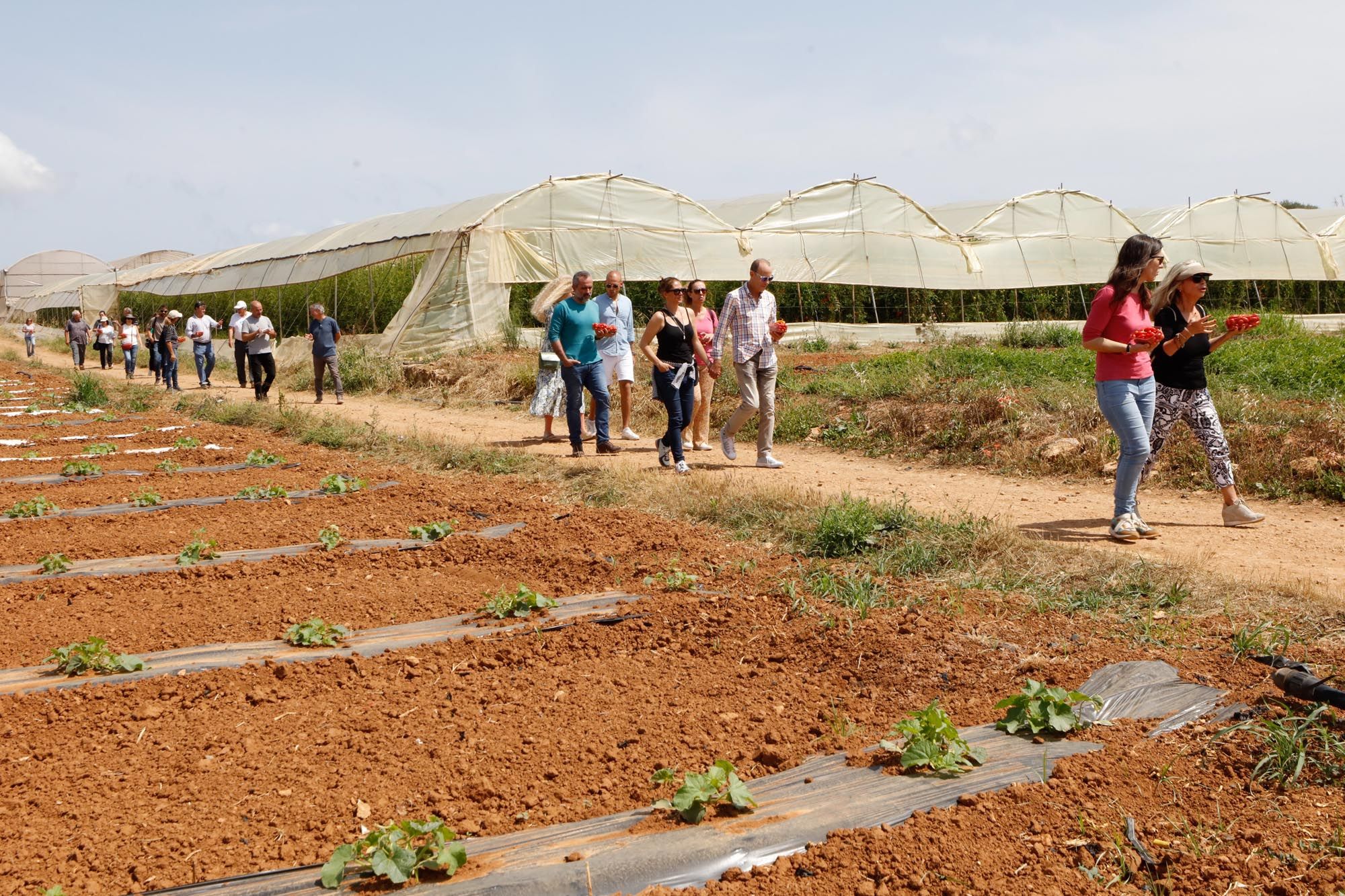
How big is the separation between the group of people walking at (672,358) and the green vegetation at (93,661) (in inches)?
192

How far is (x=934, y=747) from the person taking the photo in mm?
2979

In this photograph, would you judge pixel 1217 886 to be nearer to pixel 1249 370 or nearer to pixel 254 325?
pixel 1249 370

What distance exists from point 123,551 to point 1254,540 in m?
6.63

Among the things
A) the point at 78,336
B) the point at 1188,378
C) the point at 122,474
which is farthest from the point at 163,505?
the point at 78,336

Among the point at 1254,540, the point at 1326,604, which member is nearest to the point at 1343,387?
the point at 1254,540

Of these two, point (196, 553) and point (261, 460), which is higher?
point (261, 460)

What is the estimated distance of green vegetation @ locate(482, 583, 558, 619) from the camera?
4777 millimetres

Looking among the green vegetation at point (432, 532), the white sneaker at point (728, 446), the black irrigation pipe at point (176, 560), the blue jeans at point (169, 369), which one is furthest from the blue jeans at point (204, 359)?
the green vegetation at point (432, 532)

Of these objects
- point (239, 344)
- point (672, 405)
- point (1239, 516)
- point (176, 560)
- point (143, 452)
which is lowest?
point (1239, 516)

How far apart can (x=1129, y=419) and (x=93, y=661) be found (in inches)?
209

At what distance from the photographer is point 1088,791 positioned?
9.46ft

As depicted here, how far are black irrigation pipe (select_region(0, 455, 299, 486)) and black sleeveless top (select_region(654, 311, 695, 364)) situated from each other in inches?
132

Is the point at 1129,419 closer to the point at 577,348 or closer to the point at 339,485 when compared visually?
the point at 577,348

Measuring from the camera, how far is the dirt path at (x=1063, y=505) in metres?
5.82
